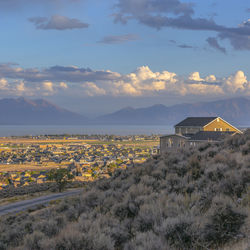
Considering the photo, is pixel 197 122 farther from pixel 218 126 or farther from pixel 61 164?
pixel 61 164

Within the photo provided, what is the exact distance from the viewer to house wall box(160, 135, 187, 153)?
146 feet

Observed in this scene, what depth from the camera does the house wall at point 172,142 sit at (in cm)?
4461

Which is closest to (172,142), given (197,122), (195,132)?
(195,132)

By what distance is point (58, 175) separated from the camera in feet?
144

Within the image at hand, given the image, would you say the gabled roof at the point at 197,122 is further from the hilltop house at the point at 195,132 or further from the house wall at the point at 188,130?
the house wall at the point at 188,130

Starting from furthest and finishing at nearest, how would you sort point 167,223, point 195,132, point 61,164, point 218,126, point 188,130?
point 61,164 → point 188,130 → point 218,126 → point 195,132 → point 167,223

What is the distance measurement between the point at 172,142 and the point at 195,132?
188 inches

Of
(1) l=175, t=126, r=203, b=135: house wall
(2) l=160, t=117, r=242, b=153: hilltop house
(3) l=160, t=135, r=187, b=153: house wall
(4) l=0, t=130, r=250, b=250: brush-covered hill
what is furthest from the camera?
(1) l=175, t=126, r=203, b=135: house wall

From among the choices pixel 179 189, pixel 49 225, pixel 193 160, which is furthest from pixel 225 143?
pixel 49 225

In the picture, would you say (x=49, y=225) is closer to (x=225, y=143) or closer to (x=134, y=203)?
(x=134, y=203)

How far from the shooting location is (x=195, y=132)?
159 feet

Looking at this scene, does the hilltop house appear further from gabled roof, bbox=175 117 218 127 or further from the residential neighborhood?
the residential neighborhood

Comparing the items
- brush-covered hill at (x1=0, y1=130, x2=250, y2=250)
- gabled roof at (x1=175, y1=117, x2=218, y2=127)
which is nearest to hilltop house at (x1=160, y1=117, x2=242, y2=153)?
gabled roof at (x1=175, y1=117, x2=218, y2=127)

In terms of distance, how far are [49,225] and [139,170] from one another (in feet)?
28.7
